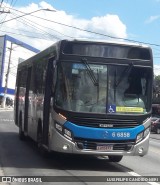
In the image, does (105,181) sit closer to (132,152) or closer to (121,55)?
(132,152)

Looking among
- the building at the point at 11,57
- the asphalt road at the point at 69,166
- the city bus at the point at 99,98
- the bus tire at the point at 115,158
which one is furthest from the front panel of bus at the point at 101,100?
the building at the point at 11,57

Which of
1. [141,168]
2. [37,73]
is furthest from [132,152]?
[37,73]

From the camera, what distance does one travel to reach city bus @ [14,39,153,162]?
12086 mm

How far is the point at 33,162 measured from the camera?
526 inches

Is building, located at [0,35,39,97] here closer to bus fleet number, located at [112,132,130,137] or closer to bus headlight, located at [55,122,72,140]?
bus headlight, located at [55,122,72,140]

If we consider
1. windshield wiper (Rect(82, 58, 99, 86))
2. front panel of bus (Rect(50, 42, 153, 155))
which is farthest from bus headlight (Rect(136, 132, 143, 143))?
windshield wiper (Rect(82, 58, 99, 86))

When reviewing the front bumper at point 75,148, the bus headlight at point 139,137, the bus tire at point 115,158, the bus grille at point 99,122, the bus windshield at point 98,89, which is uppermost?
the bus windshield at point 98,89

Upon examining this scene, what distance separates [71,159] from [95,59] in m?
3.60

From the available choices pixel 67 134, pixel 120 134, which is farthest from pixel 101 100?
pixel 67 134

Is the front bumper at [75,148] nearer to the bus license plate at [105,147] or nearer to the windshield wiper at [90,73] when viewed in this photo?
the bus license plate at [105,147]

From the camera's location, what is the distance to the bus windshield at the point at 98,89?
12227 mm

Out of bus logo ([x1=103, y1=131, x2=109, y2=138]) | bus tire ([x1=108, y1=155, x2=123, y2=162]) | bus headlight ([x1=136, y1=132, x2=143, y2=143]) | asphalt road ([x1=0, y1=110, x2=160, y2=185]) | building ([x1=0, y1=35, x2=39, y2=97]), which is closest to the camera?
asphalt road ([x1=0, y1=110, x2=160, y2=185])

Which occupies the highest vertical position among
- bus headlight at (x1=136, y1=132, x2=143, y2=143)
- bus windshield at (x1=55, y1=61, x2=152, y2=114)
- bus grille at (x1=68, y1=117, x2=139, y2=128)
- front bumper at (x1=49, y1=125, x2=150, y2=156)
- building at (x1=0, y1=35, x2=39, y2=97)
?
building at (x1=0, y1=35, x2=39, y2=97)

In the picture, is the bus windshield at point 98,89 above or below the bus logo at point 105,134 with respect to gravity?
above
